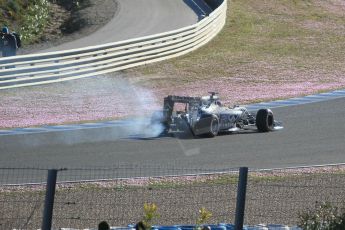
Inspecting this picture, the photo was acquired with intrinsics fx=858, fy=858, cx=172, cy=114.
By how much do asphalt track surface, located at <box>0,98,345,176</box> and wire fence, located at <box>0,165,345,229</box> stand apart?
609 mm

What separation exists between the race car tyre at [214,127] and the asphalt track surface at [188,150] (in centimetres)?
18

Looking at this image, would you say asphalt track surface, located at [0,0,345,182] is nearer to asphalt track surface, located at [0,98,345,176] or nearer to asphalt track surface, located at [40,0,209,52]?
asphalt track surface, located at [0,98,345,176]

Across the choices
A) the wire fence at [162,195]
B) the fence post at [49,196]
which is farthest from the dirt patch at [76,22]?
the fence post at [49,196]

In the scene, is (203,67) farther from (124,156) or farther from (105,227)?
(105,227)

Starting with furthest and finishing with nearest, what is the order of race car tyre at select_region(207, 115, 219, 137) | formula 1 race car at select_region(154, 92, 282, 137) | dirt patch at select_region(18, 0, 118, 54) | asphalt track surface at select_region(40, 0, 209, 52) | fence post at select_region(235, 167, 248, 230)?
dirt patch at select_region(18, 0, 118, 54), asphalt track surface at select_region(40, 0, 209, 52), race car tyre at select_region(207, 115, 219, 137), formula 1 race car at select_region(154, 92, 282, 137), fence post at select_region(235, 167, 248, 230)

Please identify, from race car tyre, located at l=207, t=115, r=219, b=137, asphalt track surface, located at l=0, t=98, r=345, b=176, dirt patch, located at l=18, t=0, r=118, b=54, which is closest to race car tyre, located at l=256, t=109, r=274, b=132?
asphalt track surface, located at l=0, t=98, r=345, b=176

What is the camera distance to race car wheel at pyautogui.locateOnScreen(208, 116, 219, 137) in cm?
1902

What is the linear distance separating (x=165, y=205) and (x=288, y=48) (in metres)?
22.3

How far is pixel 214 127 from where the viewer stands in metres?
19.2

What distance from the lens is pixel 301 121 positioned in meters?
21.7

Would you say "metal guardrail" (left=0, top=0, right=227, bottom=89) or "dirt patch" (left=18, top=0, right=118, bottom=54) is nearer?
"metal guardrail" (left=0, top=0, right=227, bottom=89)

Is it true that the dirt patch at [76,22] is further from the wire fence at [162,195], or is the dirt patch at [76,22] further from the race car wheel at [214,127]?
the wire fence at [162,195]

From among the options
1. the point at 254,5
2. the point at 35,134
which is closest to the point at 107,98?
the point at 35,134

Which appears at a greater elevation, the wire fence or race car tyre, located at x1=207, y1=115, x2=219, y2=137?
race car tyre, located at x1=207, y1=115, x2=219, y2=137
